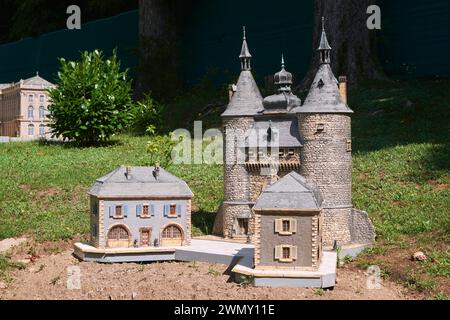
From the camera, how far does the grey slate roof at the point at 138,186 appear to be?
66.3 feet

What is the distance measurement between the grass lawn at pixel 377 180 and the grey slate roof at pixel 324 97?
4050 millimetres

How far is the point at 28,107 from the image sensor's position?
40.7m

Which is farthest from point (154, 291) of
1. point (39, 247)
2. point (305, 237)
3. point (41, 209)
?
point (41, 209)

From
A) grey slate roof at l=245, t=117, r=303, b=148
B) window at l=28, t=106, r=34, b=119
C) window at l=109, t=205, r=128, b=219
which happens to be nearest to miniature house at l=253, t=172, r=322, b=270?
grey slate roof at l=245, t=117, r=303, b=148

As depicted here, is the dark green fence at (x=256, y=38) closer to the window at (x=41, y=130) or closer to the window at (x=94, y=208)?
the window at (x=41, y=130)

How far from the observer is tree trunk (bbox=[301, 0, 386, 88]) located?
3397 centimetres

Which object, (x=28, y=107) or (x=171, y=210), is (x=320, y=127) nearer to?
(x=171, y=210)

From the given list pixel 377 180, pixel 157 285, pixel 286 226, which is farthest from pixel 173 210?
pixel 377 180

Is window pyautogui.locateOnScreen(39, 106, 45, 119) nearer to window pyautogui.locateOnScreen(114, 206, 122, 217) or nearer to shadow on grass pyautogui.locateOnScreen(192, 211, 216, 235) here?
shadow on grass pyautogui.locateOnScreen(192, 211, 216, 235)

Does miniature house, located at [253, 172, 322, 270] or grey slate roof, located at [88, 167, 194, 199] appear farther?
grey slate roof, located at [88, 167, 194, 199]

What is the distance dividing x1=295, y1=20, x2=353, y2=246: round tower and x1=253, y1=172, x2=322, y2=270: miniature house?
2.17 metres

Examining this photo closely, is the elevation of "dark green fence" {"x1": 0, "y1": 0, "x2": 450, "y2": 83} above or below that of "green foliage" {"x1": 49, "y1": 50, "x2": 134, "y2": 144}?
above

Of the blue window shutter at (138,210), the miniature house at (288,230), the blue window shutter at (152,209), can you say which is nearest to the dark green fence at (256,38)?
the miniature house at (288,230)
